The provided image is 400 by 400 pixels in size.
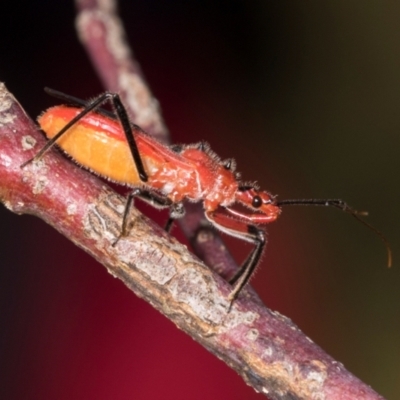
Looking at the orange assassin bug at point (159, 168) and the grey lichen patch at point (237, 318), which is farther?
the orange assassin bug at point (159, 168)

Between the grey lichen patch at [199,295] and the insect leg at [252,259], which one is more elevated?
the insect leg at [252,259]

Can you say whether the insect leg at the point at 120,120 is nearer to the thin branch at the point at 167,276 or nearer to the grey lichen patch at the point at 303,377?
the thin branch at the point at 167,276

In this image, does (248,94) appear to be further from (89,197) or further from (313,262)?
(89,197)

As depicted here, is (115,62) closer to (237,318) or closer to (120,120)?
(120,120)

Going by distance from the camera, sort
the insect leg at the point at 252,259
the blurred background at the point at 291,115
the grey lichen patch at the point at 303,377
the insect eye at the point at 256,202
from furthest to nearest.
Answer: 1. the blurred background at the point at 291,115
2. the insect eye at the point at 256,202
3. the insect leg at the point at 252,259
4. the grey lichen patch at the point at 303,377

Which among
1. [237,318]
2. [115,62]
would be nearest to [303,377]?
[237,318]

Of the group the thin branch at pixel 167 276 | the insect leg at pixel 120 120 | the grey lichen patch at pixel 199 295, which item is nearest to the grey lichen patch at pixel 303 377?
the thin branch at pixel 167 276

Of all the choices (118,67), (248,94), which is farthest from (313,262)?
(118,67)
